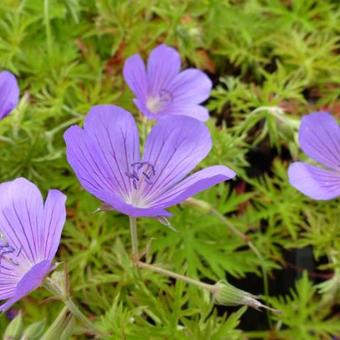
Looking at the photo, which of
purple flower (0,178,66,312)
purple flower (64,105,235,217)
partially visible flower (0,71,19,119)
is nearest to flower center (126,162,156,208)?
purple flower (64,105,235,217)

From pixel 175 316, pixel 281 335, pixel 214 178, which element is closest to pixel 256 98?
pixel 281 335

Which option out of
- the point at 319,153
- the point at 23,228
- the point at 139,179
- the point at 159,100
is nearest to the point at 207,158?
the point at 159,100

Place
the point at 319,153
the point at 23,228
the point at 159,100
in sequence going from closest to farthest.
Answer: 1. the point at 23,228
2. the point at 319,153
3. the point at 159,100

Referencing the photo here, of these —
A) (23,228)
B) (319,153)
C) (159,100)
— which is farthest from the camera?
(159,100)

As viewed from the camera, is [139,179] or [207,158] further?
[207,158]

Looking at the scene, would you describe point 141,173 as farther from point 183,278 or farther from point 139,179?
point 183,278

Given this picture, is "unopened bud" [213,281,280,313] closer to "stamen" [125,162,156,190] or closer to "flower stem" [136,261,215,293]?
"flower stem" [136,261,215,293]

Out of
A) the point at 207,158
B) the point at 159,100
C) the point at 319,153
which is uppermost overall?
the point at 319,153
